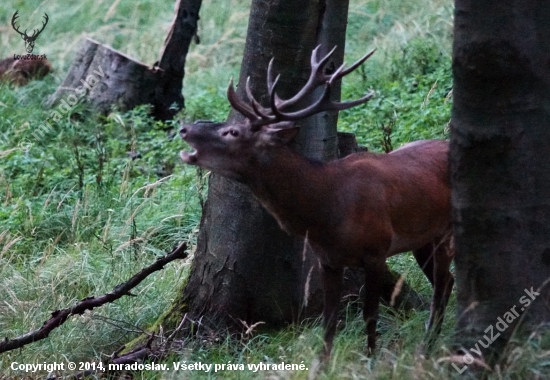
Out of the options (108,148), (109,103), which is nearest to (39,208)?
(108,148)

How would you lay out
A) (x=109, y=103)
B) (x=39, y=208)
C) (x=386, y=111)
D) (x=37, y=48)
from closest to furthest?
1. (x=39, y=208)
2. (x=386, y=111)
3. (x=109, y=103)
4. (x=37, y=48)

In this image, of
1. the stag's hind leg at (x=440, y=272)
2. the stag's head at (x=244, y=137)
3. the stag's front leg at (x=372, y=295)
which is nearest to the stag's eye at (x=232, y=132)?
the stag's head at (x=244, y=137)

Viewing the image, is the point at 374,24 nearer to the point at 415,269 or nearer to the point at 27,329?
the point at 415,269

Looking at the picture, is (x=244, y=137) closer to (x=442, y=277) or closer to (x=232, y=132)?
(x=232, y=132)

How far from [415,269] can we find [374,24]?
794cm

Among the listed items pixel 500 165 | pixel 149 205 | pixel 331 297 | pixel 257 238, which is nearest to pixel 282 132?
pixel 257 238

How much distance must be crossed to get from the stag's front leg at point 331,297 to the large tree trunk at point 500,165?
2.95 ft

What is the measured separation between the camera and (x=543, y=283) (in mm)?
4613

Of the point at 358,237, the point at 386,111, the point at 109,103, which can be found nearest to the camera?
the point at 358,237

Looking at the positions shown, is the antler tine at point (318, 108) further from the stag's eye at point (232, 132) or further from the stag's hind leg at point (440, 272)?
the stag's hind leg at point (440, 272)

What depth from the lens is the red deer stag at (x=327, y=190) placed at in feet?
17.2

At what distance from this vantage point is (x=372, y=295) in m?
5.36

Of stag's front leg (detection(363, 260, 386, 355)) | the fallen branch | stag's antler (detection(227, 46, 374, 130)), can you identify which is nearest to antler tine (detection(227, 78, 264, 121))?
stag's antler (detection(227, 46, 374, 130))

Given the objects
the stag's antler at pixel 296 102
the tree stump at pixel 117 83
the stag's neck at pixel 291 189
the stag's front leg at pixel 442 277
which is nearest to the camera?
the stag's antler at pixel 296 102
